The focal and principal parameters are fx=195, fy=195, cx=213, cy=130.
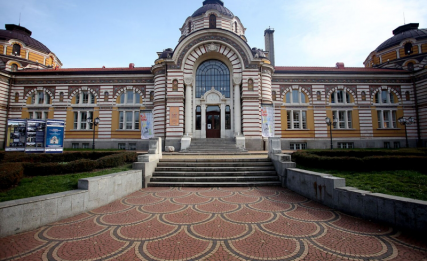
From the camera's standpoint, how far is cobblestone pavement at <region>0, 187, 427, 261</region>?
12.7 feet

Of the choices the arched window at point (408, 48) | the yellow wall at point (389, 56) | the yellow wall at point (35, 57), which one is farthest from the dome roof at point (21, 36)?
the arched window at point (408, 48)

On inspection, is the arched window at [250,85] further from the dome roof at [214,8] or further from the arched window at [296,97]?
the dome roof at [214,8]

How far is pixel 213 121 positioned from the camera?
23.6 meters

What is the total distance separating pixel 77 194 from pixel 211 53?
68.7 feet

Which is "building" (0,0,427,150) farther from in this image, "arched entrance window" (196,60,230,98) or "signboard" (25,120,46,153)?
"signboard" (25,120,46,153)

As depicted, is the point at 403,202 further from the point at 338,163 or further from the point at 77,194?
the point at 77,194

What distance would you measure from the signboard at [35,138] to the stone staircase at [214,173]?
1079 centimetres

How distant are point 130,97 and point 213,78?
38.9 feet

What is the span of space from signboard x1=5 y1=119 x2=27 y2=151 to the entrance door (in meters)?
16.3

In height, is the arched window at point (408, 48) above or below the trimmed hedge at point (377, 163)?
above

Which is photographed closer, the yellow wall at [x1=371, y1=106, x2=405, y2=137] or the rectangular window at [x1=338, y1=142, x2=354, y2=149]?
the rectangular window at [x1=338, y1=142, x2=354, y2=149]

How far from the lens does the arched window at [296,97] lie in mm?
26609

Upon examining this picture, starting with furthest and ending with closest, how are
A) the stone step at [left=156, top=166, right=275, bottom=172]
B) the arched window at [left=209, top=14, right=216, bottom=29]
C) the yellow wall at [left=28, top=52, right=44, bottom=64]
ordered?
the yellow wall at [left=28, top=52, right=44, bottom=64] < the arched window at [left=209, top=14, right=216, bottom=29] < the stone step at [left=156, top=166, right=275, bottom=172]

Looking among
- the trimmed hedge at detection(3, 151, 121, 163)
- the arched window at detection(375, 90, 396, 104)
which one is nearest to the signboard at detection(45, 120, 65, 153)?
the trimmed hedge at detection(3, 151, 121, 163)
